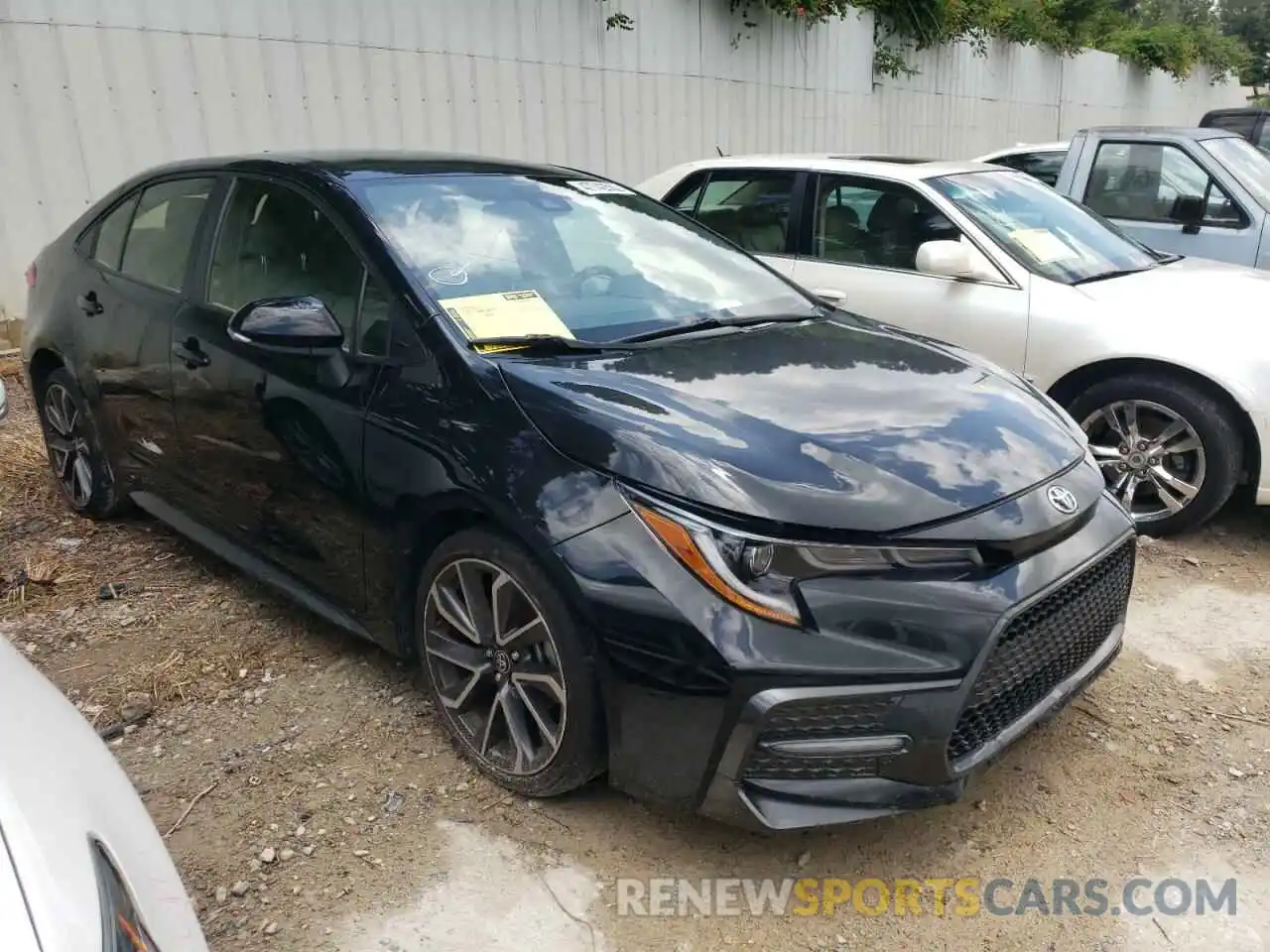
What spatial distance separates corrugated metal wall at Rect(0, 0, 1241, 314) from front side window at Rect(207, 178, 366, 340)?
390 centimetres

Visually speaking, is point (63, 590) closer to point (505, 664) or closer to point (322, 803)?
point (322, 803)

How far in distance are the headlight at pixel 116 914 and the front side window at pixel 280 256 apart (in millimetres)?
1796

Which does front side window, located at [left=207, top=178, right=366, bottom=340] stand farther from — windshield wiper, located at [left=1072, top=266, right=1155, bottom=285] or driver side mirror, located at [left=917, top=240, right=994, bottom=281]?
windshield wiper, located at [left=1072, top=266, right=1155, bottom=285]

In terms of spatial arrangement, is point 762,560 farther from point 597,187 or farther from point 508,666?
point 597,187

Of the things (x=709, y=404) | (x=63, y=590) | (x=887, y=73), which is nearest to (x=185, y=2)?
(x=63, y=590)

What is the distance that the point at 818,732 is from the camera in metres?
2.14

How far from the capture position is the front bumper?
209cm

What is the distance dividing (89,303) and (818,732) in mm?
3419

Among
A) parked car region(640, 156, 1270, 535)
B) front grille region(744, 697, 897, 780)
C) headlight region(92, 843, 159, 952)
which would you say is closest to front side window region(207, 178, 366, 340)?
front grille region(744, 697, 897, 780)

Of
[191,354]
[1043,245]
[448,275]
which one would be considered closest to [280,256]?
[191,354]

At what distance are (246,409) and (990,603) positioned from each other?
2276 mm

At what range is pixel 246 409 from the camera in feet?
10.4

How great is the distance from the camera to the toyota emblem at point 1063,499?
2412 mm

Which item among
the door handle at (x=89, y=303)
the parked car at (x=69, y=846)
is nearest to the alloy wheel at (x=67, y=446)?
the door handle at (x=89, y=303)
